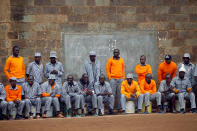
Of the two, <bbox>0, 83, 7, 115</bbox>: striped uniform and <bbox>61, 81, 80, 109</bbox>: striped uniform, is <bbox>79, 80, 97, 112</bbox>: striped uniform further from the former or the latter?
<bbox>0, 83, 7, 115</bbox>: striped uniform

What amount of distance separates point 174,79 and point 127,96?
1.42m

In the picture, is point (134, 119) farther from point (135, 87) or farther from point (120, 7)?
point (120, 7)

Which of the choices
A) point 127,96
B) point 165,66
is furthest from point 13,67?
point 165,66

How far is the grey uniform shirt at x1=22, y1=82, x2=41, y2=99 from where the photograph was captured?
12633 millimetres

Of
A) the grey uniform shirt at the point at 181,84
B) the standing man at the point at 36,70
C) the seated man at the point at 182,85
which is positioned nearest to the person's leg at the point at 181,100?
the seated man at the point at 182,85

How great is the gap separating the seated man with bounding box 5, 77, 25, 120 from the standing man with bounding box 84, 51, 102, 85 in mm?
2005

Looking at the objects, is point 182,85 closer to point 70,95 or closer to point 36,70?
point 70,95

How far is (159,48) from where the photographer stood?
14.9m

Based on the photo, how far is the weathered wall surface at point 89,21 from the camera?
14156 mm

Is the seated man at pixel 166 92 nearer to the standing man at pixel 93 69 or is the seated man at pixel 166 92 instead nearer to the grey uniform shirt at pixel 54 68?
the standing man at pixel 93 69

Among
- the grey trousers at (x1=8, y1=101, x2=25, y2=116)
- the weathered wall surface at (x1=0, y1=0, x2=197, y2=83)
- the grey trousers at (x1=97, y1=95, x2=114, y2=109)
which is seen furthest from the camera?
the weathered wall surface at (x1=0, y1=0, x2=197, y2=83)

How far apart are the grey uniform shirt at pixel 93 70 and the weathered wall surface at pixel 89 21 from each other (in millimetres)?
1384

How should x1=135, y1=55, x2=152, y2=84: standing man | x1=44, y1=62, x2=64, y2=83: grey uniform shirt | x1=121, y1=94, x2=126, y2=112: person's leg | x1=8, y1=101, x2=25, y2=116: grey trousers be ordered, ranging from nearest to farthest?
x1=8, y1=101, x2=25, y2=116: grey trousers → x1=121, y1=94, x2=126, y2=112: person's leg → x1=44, y1=62, x2=64, y2=83: grey uniform shirt → x1=135, y1=55, x2=152, y2=84: standing man

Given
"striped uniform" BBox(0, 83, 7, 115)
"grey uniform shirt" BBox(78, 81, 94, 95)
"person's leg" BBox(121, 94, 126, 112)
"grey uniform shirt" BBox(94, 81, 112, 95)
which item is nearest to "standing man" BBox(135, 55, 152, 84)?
"person's leg" BBox(121, 94, 126, 112)
